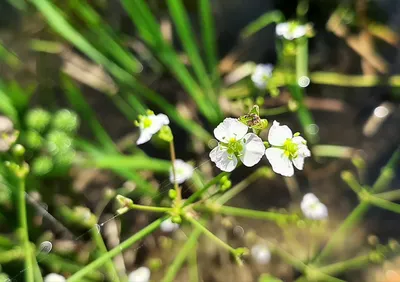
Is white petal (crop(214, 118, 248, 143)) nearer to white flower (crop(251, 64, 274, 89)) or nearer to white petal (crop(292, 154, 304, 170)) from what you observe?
white petal (crop(292, 154, 304, 170))

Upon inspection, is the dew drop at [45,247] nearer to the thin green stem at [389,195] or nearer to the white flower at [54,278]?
the white flower at [54,278]

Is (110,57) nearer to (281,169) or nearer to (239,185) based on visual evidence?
(239,185)

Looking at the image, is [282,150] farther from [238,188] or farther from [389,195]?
[389,195]

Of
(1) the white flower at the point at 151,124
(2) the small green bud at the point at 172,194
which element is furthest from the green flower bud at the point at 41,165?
(2) the small green bud at the point at 172,194

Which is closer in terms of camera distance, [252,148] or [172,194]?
[252,148]

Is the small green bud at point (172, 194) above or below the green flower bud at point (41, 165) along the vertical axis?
below

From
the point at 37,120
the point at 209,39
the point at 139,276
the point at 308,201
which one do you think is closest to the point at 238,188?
the point at 308,201
